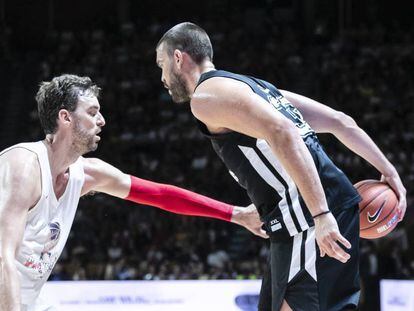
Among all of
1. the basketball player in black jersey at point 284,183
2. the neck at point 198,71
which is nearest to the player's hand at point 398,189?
the basketball player in black jersey at point 284,183

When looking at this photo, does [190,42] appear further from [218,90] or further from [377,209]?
[377,209]

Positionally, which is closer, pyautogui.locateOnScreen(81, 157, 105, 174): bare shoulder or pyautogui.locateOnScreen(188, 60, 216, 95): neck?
pyautogui.locateOnScreen(188, 60, 216, 95): neck

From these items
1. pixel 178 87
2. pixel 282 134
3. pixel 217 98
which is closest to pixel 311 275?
pixel 282 134

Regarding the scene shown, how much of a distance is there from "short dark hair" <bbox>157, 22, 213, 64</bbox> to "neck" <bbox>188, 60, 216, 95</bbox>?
0.07ft

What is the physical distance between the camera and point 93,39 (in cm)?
1739

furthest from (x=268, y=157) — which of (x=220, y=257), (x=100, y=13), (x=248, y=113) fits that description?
(x=100, y=13)

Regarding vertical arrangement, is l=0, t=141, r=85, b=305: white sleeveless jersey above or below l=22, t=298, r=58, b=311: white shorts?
above

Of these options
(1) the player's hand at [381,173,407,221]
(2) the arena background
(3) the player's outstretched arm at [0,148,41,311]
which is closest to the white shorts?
(3) the player's outstretched arm at [0,148,41,311]

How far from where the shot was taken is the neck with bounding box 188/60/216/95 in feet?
9.98

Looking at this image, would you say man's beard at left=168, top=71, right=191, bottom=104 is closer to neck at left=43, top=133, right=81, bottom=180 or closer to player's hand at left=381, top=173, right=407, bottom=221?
neck at left=43, top=133, right=81, bottom=180

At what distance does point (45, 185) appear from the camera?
3.13 meters

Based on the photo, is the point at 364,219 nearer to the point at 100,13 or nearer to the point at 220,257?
the point at 220,257

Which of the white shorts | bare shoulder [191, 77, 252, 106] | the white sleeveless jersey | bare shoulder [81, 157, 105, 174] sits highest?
bare shoulder [191, 77, 252, 106]

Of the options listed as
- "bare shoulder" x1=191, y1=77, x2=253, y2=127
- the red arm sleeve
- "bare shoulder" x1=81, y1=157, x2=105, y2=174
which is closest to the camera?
"bare shoulder" x1=191, y1=77, x2=253, y2=127
